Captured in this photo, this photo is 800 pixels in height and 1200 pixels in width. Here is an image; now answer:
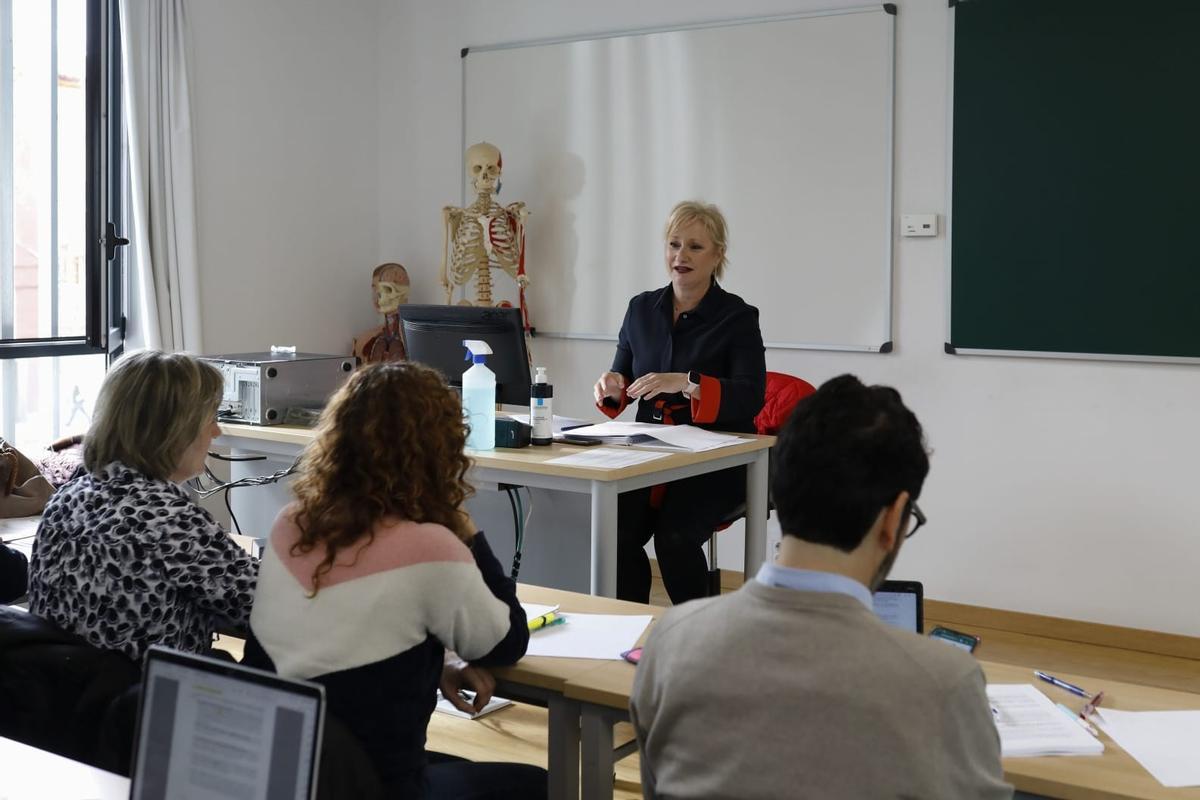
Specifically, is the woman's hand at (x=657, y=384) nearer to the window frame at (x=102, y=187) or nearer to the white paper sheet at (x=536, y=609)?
the white paper sheet at (x=536, y=609)

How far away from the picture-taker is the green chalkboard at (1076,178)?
13.0ft

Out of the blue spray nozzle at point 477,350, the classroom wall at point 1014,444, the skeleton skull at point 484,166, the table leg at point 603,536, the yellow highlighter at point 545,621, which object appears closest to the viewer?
the yellow highlighter at point 545,621

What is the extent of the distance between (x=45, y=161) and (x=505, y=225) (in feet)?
5.83

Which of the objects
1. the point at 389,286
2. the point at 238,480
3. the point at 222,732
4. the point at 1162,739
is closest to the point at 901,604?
the point at 1162,739

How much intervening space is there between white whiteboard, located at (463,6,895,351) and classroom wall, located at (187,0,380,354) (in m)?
0.59

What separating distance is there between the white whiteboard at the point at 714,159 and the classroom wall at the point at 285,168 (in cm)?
59

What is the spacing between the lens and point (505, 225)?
16.9 feet

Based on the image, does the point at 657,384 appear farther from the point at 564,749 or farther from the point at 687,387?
the point at 564,749

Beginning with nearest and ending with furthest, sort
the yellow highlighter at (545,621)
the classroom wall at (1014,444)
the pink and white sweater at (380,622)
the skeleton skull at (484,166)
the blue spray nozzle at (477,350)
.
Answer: the pink and white sweater at (380,622), the yellow highlighter at (545,621), the blue spray nozzle at (477,350), the classroom wall at (1014,444), the skeleton skull at (484,166)

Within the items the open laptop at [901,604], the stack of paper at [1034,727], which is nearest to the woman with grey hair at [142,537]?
the open laptop at [901,604]

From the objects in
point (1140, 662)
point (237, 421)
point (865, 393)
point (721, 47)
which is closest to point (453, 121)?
point (721, 47)

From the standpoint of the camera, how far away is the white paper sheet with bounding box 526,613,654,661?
191 centimetres

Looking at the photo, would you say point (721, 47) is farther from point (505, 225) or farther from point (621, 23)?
point (505, 225)

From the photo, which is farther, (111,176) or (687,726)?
(111,176)
